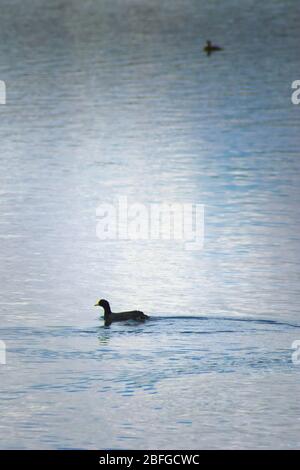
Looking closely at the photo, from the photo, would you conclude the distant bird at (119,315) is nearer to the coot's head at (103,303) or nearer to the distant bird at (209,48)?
the coot's head at (103,303)

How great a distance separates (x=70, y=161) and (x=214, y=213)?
7.02 metres

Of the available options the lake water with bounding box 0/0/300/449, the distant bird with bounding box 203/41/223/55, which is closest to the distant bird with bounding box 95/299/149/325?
the lake water with bounding box 0/0/300/449

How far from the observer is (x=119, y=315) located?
2167 cm

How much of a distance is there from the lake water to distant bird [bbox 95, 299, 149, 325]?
0.14 m

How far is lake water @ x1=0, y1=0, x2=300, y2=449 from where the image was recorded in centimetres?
1825

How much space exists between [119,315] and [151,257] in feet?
Answer: 14.5

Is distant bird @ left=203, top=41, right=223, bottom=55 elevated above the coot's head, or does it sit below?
above

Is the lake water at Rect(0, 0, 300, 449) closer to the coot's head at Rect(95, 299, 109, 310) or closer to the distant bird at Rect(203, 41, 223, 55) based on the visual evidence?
the coot's head at Rect(95, 299, 109, 310)

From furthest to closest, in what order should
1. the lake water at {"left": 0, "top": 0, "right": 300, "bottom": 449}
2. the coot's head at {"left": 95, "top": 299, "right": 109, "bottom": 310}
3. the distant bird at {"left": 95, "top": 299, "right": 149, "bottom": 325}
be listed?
1. the coot's head at {"left": 95, "top": 299, "right": 109, "bottom": 310}
2. the distant bird at {"left": 95, "top": 299, "right": 149, "bottom": 325}
3. the lake water at {"left": 0, "top": 0, "right": 300, "bottom": 449}

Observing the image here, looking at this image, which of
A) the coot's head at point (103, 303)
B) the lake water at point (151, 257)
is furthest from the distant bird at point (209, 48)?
the coot's head at point (103, 303)

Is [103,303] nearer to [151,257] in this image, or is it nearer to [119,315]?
[119,315]

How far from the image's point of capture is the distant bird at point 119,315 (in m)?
21.5
